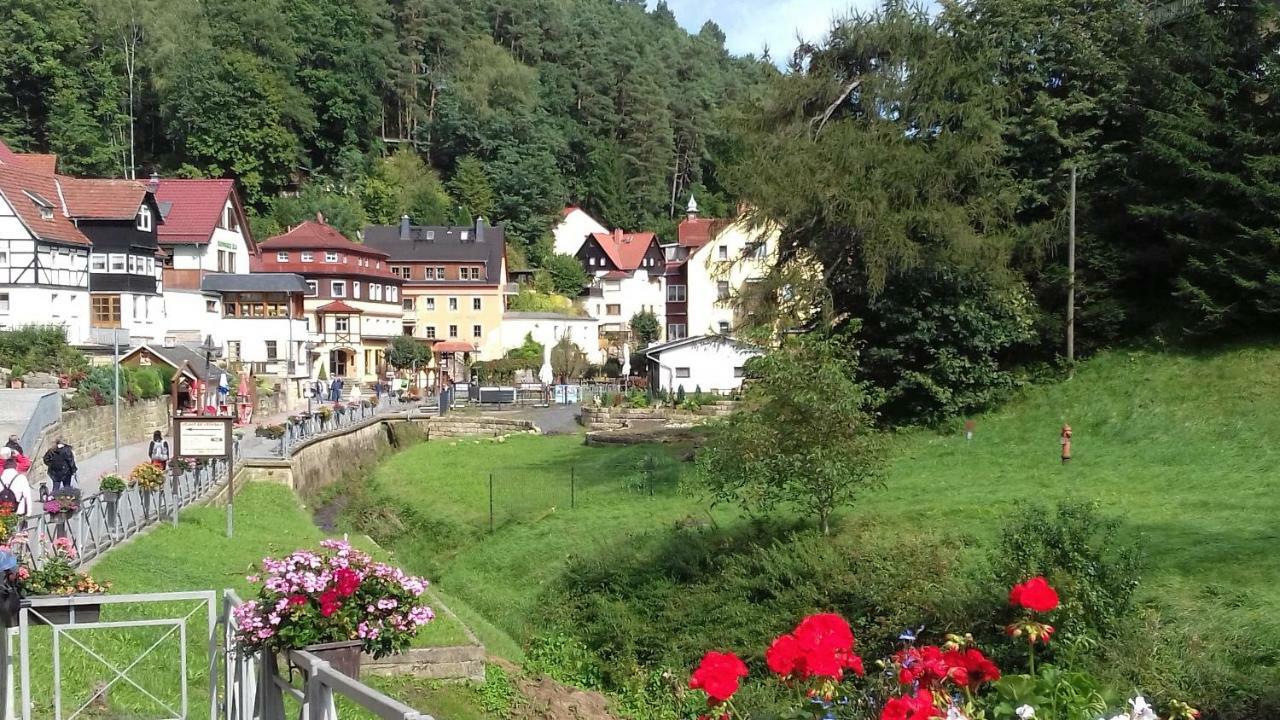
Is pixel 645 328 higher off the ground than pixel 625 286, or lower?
lower

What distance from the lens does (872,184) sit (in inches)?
1152

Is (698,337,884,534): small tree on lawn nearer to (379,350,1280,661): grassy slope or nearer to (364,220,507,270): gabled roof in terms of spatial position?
(379,350,1280,661): grassy slope

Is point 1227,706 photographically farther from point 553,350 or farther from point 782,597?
point 553,350

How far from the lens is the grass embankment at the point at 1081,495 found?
47.4ft

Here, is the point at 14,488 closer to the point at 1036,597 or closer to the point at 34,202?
the point at 1036,597

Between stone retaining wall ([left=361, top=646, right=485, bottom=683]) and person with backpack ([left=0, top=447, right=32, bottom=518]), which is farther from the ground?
person with backpack ([left=0, top=447, right=32, bottom=518])

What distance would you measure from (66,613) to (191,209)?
58.1 meters

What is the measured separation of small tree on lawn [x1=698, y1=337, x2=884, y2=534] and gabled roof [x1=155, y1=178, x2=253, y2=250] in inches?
1912

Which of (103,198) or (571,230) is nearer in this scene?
(103,198)

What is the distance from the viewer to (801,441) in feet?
59.4

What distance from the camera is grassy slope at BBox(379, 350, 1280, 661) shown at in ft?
49.8

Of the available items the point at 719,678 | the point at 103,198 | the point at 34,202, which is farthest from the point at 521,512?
the point at 103,198

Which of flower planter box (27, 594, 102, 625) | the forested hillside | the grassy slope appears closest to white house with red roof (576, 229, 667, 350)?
the forested hillside

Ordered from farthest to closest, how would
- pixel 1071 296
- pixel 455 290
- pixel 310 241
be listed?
pixel 455 290 < pixel 310 241 < pixel 1071 296
